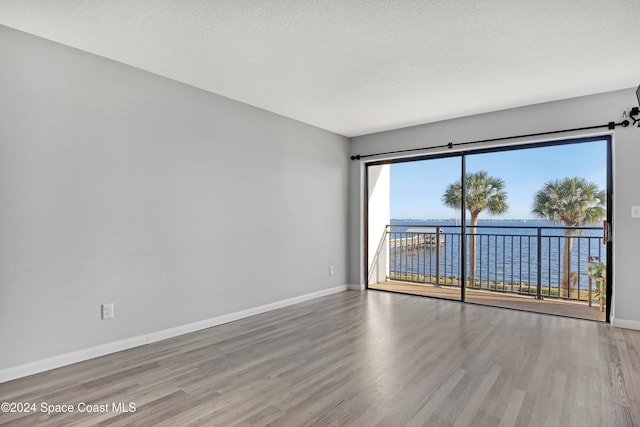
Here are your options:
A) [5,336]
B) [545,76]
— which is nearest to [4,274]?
[5,336]

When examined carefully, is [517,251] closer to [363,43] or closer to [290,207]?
[290,207]

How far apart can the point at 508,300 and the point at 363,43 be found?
4.09 meters

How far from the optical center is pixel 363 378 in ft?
7.91

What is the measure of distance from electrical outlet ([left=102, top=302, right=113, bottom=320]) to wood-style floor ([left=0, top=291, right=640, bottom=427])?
0.32 meters

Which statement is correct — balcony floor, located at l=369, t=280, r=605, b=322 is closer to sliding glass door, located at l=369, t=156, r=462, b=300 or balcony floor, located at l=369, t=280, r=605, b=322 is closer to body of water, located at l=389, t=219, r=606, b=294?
sliding glass door, located at l=369, t=156, r=462, b=300

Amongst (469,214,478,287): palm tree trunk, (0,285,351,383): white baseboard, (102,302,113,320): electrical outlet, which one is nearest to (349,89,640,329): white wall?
(469,214,478,287): palm tree trunk

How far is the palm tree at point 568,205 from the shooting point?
415cm

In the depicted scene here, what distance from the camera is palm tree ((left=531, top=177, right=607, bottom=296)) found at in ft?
13.6

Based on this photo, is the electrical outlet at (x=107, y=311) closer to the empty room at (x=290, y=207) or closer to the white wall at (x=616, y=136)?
the empty room at (x=290, y=207)

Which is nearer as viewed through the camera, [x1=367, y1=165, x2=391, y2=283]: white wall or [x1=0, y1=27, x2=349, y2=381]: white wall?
[x1=0, y1=27, x2=349, y2=381]: white wall

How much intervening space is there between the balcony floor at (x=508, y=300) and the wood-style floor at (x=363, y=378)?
22.7 inches

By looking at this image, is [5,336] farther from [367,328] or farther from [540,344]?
[540,344]

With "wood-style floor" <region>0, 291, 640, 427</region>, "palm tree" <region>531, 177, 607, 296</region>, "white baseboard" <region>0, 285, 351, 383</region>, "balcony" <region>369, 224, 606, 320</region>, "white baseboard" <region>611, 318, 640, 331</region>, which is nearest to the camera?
"wood-style floor" <region>0, 291, 640, 427</region>

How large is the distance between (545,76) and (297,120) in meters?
2.83
